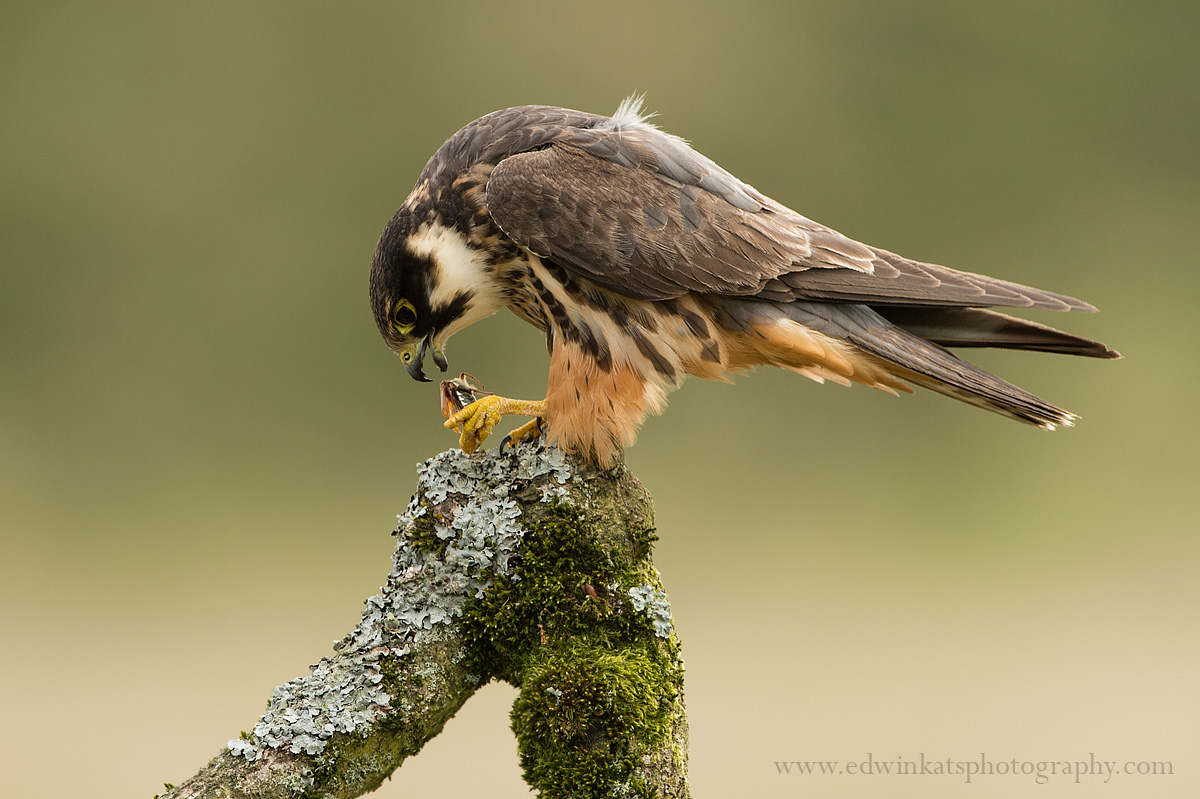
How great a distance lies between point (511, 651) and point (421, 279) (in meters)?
0.94

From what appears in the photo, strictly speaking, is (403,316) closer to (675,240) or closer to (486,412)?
(486,412)

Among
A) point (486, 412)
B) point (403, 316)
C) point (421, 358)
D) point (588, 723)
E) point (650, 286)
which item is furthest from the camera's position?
point (421, 358)

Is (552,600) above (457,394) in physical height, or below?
below

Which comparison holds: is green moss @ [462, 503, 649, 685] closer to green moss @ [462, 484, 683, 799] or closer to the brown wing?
green moss @ [462, 484, 683, 799]

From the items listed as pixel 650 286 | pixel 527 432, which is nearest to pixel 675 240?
pixel 650 286

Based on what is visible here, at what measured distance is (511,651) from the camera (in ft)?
6.66

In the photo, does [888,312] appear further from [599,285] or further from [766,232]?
[599,285]

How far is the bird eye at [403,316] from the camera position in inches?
96.4

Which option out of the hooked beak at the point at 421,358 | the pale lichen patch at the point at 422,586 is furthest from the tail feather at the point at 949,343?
the hooked beak at the point at 421,358

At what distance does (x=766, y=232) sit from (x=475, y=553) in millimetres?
1048

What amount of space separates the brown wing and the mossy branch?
499 mm

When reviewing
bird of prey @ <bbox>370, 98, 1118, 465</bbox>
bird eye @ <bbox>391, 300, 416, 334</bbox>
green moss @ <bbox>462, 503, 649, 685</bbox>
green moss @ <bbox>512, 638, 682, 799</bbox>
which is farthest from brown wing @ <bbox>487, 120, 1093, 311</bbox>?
green moss @ <bbox>512, 638, 682, 799</bbox>

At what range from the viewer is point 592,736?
1.93 meters

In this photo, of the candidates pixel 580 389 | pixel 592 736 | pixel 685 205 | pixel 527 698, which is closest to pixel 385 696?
pixel 527 698
